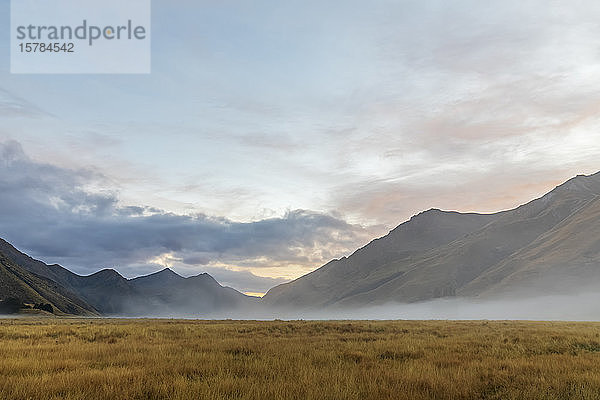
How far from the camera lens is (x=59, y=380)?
33.5 feet

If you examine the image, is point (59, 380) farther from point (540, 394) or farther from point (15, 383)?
point (540, 394)

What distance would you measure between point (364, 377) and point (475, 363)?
4934 mm

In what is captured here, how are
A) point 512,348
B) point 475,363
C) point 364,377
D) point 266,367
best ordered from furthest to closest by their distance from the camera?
1. point 512,348
2. point 475,363
3. point 266,367
4. point 364,377

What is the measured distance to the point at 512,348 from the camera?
59.9 feet

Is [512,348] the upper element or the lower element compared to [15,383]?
lower

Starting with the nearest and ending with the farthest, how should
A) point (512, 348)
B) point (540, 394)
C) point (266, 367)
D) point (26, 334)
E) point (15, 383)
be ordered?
point (540, 394) < point (15, 383) < point (266, 367) < point (512, 348) < point (26, 334)

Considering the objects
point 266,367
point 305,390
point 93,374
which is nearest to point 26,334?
point 93,374

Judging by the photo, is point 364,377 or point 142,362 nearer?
point 364,377

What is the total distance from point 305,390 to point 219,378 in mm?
2646

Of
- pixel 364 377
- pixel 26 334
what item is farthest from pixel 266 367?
pixel 26 334

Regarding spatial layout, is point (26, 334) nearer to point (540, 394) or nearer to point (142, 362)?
point (142, 362)

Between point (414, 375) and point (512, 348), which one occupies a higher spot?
point (414, 375)

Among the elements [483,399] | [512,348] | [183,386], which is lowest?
[512,348]

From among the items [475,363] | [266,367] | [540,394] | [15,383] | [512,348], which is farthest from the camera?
Result: [512,348]
